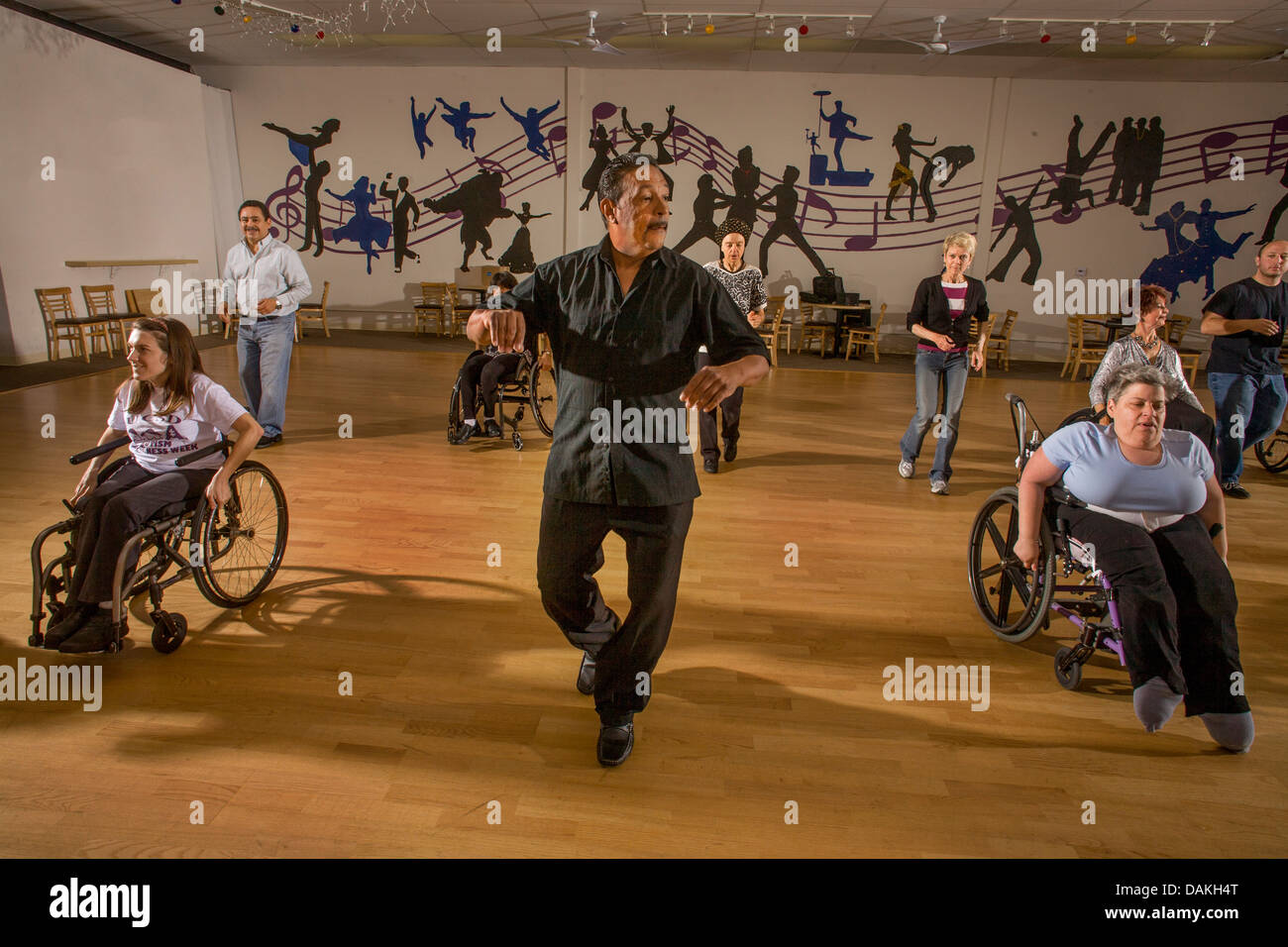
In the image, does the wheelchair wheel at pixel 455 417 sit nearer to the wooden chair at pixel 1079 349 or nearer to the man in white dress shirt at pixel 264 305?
the man in white dress shirt at pixel 264 305

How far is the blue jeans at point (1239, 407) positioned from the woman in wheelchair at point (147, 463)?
532 cm

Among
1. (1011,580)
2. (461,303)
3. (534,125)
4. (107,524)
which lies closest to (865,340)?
(534,125)

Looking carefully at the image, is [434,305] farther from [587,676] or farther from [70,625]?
[587,676]

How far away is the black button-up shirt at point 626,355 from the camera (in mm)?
1994

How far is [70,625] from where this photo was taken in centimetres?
253

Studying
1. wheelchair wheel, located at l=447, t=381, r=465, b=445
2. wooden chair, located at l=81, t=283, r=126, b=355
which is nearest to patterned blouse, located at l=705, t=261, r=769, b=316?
wheelchair wheel, located at l=447, t=381, r=465, b=445

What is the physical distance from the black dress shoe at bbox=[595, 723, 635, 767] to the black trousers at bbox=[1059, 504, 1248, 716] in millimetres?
1469

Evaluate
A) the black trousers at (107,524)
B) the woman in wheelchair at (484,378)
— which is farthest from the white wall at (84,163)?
the black trousers at (107,524)

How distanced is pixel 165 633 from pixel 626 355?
1941 millimetres

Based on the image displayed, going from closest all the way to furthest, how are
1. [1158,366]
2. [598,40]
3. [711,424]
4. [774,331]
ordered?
[1158,366]
[711,424]
[598,40]
[774,331]

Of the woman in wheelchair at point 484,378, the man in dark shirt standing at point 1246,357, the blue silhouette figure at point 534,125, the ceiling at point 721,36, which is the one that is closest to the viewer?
the man in dark shirt standing at point 1246,357
